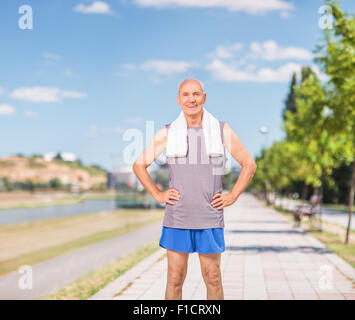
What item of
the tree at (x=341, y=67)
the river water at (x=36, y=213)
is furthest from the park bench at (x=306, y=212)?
the river water at (x=36, y=213)

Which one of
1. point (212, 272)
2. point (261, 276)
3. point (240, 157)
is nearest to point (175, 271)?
point (212, 272)

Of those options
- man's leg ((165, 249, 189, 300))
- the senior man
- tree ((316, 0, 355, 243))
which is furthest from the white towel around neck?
tree ((316, 0, 355, 243))

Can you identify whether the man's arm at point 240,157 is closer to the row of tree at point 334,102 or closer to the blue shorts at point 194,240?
the blue shorts at point 194,240

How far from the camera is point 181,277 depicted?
3.53m

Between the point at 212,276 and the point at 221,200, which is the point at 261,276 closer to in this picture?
the point at 212,276

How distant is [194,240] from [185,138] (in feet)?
2.37

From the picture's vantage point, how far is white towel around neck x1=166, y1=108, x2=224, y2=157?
3428mm

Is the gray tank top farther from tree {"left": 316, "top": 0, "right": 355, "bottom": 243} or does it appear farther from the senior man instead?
tree {"left": 316, "top": 0, "right": 355, "bottom": 243}

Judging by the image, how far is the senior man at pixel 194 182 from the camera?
3398 millimetres

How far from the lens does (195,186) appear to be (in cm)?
340

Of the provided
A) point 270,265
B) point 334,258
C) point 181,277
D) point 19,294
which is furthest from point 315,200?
point 181,277

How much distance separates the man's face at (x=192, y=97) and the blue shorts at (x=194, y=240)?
85 cm
